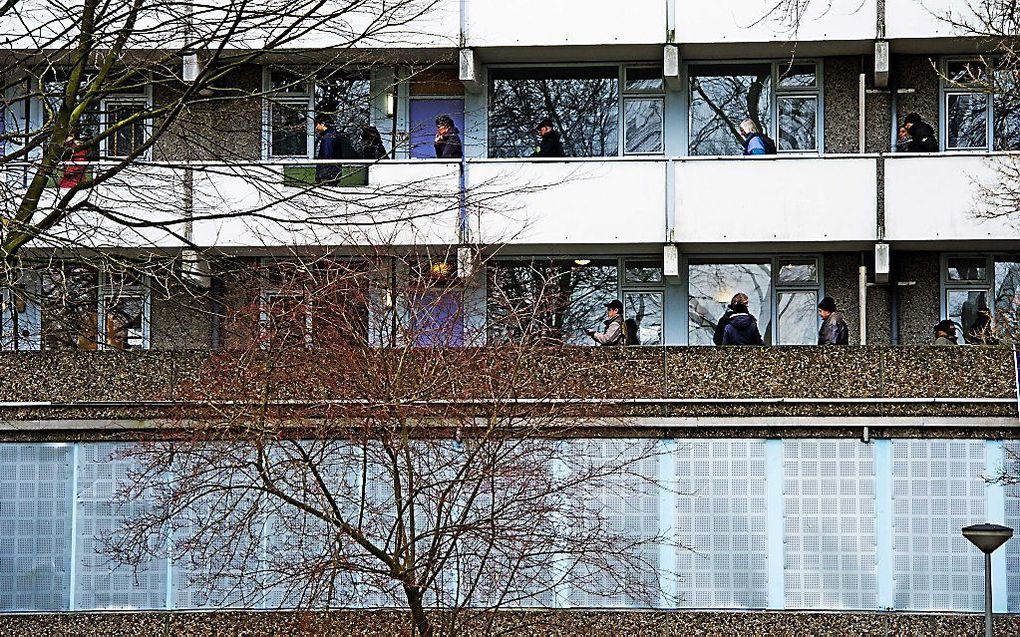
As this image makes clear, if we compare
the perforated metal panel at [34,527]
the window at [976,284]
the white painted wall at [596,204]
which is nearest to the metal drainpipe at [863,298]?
the window at [976,284]

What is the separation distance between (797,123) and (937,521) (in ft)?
20.3

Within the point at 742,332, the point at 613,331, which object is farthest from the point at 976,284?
the point at 613,331

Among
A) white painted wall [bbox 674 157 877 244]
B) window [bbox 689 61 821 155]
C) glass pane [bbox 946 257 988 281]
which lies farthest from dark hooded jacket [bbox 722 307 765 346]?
glass pane [bbox 946 257 988 281]

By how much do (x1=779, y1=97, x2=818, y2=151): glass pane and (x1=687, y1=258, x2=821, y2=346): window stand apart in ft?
4.94

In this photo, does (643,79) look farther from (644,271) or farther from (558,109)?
(644,271)

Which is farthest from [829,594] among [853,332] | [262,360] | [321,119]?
[321,119]

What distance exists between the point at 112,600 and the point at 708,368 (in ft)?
23.9

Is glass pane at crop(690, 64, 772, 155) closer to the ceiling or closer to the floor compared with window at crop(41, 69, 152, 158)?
closer to the ceiling

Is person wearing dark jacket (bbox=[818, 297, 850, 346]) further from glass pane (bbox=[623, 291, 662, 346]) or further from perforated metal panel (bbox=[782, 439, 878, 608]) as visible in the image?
glass pane (bbox=[623, 291, 662, 346])

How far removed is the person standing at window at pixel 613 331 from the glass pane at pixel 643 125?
262cm

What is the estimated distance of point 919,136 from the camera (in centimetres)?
2414

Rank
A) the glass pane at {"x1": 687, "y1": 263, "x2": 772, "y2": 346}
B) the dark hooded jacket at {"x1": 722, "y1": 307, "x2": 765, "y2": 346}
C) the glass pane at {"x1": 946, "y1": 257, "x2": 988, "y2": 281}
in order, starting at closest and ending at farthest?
the dark hooded jacket at {"x1": 722, "y1": 307, "x2": 765, "y2": 346} → the glass pane at {"x1": 946, "y1": 257, "x2": 988, "y2": 281} → the glass pane at {"x1": 687, "y1": 263, "x2": 772, "y2": 346}

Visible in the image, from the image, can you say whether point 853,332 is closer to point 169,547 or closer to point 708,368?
point 708,368

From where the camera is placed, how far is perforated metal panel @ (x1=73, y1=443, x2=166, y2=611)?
22.1 metres
